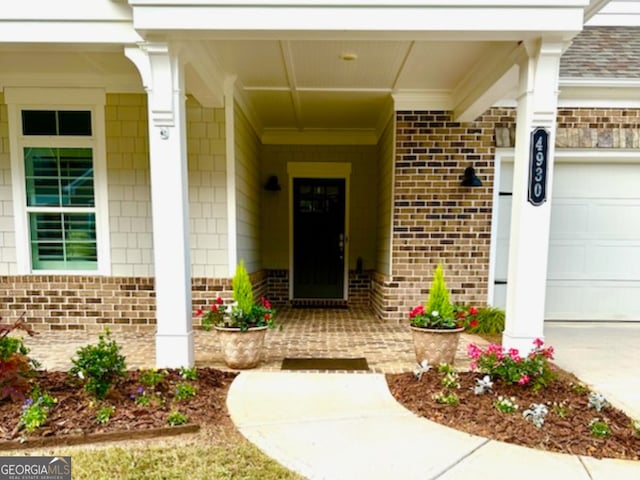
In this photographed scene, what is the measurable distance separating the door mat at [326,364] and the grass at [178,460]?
1.11 meters

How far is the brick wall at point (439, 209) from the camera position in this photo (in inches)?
180

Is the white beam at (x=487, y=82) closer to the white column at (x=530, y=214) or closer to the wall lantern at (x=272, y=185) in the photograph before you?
the white column at (x=530, y=214)

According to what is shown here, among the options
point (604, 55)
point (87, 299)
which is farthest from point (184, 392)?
point (604, 55)

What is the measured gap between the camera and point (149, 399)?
2332mm

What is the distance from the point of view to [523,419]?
2.16 metres

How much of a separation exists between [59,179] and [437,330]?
4.27 meters

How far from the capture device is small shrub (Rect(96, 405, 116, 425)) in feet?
6.90

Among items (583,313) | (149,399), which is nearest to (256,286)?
(149,399)

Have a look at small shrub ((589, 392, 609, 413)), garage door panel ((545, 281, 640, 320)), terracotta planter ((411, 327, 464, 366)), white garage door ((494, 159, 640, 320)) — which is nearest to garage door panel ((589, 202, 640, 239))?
white garage door ((494, 159, 640, 320))

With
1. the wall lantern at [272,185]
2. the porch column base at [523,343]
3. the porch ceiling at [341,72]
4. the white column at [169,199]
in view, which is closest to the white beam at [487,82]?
the porch ceiling at [341,72]

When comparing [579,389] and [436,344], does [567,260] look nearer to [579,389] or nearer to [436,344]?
[579,389]

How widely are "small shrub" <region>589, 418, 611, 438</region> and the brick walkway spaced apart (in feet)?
3.66

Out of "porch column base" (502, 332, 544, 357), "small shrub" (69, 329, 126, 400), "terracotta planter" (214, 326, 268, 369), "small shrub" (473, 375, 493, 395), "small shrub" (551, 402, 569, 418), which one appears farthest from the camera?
"terracotta planter" (214, 326, 268, 369)

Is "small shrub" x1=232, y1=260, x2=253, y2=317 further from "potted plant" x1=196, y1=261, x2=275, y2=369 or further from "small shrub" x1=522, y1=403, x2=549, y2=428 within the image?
"small shrub" x1=522, y1=403, x2=549, y2=428
